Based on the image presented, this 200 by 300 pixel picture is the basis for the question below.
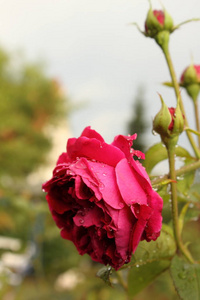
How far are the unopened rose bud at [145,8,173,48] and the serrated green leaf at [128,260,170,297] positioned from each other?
167 mm

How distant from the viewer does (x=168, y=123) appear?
0.25m

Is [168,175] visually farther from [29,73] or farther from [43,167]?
[29,73]

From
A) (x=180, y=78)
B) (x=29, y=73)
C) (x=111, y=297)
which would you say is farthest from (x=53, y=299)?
(x=29, y=73)

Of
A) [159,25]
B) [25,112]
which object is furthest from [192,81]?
[25,112]

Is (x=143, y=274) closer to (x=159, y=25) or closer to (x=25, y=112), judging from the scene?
(x=159, y=25)

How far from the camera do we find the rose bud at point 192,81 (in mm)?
373

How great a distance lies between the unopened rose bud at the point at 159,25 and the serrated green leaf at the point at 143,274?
167 millimetres

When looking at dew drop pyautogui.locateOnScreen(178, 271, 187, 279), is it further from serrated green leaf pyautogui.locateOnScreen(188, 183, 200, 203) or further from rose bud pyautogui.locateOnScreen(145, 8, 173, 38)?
rose bud pyautogui.locateOnScreen(145, 8, 173, 38)

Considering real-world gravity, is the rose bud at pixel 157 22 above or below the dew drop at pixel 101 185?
above

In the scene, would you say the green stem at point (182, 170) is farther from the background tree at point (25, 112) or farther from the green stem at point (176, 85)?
the background tree at point (25, 112)

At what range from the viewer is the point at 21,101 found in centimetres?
912

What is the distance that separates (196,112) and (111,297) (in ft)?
2.26

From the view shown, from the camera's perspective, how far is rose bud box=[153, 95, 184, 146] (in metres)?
0.25

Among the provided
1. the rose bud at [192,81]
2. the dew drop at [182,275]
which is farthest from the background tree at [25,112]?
the dew drop at [182,275]
